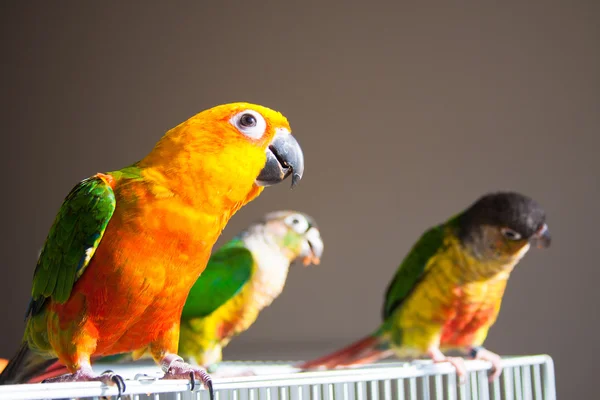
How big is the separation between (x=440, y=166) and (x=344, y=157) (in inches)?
13.6

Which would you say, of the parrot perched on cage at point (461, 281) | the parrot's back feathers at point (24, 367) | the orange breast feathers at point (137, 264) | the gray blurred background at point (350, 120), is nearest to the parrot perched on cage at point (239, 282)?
the parrot perched on cage at point (461, 281)

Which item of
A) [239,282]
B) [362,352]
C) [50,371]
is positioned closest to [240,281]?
[239,282]

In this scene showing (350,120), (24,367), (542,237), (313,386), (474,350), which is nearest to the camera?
(313,386)

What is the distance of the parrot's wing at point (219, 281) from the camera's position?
4.80ft

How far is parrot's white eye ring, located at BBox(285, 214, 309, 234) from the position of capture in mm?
1662

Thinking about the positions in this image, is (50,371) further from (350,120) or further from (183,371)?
(350,120)

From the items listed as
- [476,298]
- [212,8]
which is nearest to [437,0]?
[212,8]

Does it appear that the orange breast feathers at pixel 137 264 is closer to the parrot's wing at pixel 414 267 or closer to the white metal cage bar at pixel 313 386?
the white metal cage bar at pixel 313 386

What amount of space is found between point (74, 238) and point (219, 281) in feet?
2.13

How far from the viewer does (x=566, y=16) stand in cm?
221

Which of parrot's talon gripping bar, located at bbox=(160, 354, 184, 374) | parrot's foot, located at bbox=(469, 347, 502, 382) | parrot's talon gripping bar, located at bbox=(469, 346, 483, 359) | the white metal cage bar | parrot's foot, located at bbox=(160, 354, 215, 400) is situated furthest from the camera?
parrot's talon gripping bar, located at bbox=(469, 346, 483, 359)

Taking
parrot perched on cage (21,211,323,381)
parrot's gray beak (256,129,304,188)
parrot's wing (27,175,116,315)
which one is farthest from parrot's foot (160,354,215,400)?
parrot perched on cage (21,211,323,381)

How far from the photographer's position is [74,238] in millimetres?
878

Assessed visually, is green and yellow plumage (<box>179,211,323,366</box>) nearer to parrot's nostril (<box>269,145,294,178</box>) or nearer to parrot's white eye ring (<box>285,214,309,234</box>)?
parrot's white eye ring (<box>285,214,309,234</box>)
